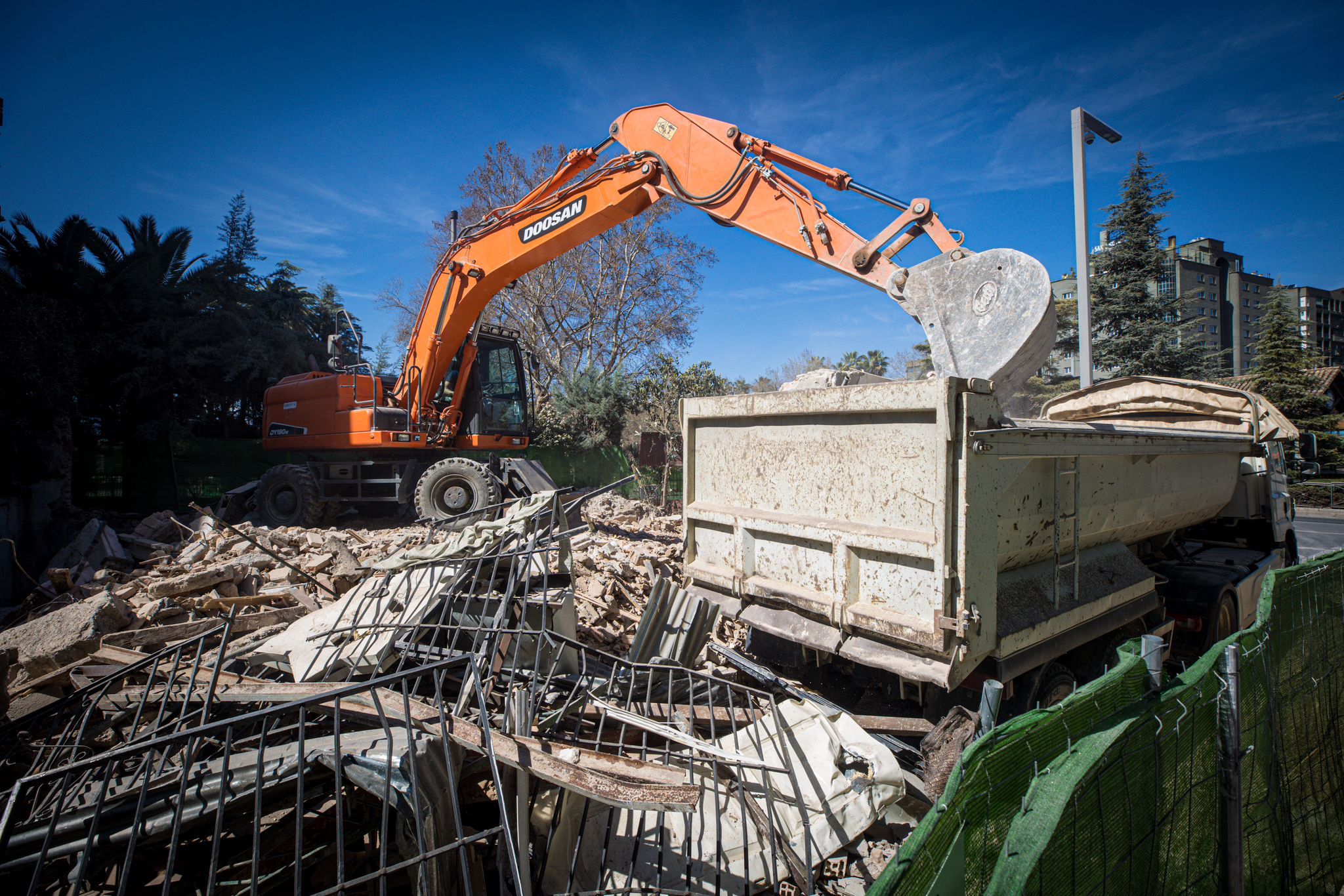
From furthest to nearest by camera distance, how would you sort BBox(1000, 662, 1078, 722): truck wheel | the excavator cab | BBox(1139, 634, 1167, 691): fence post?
the excavator cab
BBox(1000, 662, 1078, 722): truck wheel
BBox(1139, 634, 1167, 691): fence post

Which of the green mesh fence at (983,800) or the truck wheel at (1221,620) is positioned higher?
the green mesh fence at (983,800)

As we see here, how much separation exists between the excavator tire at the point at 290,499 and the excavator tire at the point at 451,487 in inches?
76.9

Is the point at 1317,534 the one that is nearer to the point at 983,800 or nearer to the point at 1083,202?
the point at 1083,202

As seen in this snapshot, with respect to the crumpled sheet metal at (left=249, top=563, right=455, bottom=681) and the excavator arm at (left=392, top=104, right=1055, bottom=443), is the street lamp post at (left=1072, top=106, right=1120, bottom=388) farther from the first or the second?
the crumpled sheet metal at (left=249, top=563, right=455, bottom=681)

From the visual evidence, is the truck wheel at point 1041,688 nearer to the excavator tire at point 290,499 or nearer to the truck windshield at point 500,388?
the truck windshield at point 500,388

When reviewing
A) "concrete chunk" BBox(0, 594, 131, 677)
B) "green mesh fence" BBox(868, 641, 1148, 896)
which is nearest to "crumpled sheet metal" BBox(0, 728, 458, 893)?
"green mesh fence" BBox(868, 641, 1148, 896)

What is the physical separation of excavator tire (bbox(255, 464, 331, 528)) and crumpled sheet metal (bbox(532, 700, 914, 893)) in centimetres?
892

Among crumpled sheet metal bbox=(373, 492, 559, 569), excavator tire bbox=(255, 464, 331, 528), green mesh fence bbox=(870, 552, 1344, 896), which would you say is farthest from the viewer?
excavator tire bbox=(255, 464, 331, 528)

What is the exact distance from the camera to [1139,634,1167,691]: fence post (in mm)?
2094

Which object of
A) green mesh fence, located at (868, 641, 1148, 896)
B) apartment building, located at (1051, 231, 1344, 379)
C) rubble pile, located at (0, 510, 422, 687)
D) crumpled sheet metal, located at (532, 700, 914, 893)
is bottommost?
crumpled sheet metal, located at (532, 700, 914, 893)

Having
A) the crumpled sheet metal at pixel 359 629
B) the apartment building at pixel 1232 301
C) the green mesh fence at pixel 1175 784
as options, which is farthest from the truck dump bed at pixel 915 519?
the apartment building at pixel 1232 301

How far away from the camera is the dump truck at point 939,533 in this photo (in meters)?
2.91

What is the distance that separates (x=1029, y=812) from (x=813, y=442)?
235cm

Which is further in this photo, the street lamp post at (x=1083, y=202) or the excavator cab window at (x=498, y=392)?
the excavator cab window at (x=498, y=392)
